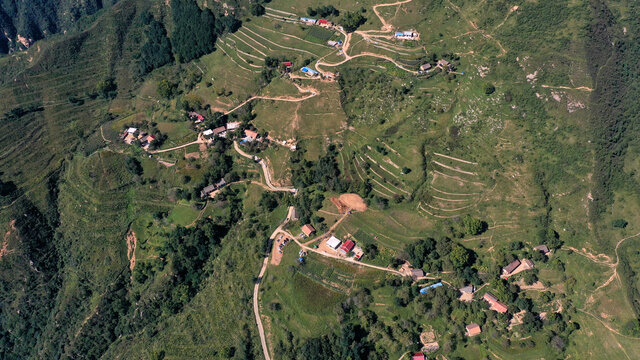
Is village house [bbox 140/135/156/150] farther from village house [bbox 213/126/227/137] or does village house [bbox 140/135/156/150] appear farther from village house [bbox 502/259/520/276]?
village house [bbox 502/259/520/276]

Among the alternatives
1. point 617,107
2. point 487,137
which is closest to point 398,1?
point 487,137

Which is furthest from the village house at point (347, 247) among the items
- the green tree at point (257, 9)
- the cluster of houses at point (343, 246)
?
the green tree at point (257, 9)

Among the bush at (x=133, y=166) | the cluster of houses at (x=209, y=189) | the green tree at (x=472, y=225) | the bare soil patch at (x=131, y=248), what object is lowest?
the bare soil patch at (x=131, y=248)

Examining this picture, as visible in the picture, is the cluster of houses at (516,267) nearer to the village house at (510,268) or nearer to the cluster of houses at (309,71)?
the village house at (510,268)

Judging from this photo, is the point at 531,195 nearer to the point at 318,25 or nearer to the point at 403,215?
the point at 403,215

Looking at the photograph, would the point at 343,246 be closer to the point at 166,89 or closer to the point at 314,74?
the point at 314,74

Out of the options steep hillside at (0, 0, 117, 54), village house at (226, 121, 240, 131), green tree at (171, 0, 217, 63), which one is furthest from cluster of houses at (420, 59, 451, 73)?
steep hillside at (0, 0, 117, 54)

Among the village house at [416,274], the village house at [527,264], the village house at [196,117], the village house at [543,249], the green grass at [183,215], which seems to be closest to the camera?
the village house at [527,264]
